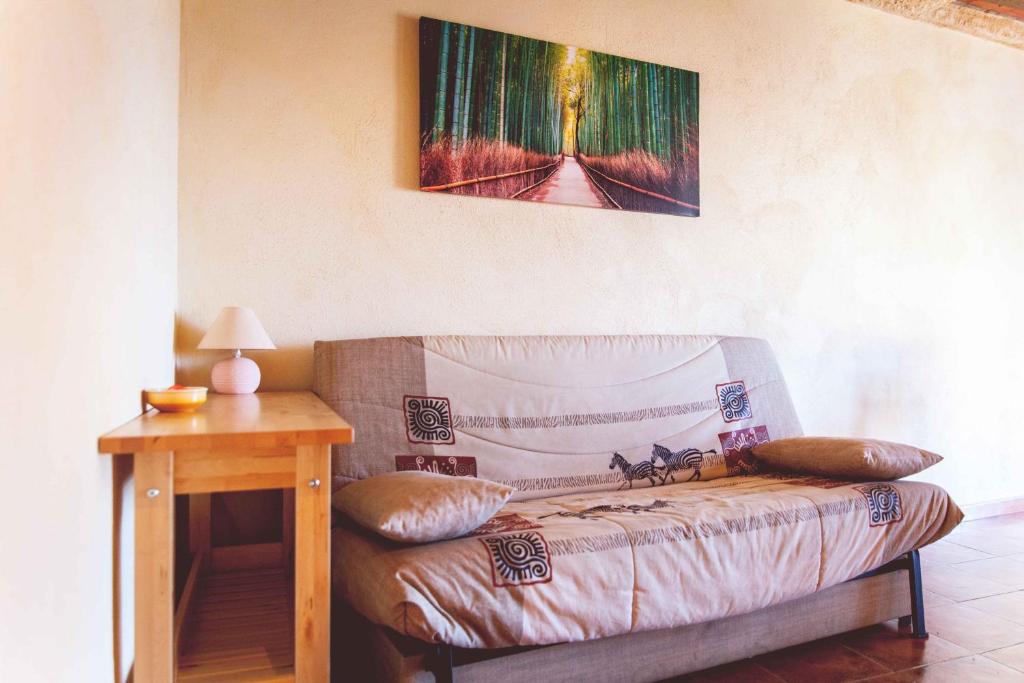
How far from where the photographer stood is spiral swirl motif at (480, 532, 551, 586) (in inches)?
67.1

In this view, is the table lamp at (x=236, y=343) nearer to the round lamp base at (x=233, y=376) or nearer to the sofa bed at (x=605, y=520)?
the round lamp base at (x=233, y=376)

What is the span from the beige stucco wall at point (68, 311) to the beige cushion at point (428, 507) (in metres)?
0.55

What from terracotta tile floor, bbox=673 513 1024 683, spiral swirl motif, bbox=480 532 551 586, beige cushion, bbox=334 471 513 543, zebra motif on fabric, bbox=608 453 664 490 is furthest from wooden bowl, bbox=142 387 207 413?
terracotta tile floor, bbox=673 513 1024 683

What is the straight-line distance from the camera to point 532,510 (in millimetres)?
2221

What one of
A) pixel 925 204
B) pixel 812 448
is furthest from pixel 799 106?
pixel 812 448

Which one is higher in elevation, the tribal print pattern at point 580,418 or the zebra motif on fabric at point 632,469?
the tribal print pattern at point 580,418

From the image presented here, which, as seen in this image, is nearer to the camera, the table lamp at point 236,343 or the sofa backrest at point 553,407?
the table lamp at point 236,343

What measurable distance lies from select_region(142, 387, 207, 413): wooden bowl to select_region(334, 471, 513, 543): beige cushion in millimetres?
505

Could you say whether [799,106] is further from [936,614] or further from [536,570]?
[536,570]

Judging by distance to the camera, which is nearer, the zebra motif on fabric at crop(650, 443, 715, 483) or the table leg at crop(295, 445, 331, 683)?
the table leg at crop(295, 445, 331, 683)

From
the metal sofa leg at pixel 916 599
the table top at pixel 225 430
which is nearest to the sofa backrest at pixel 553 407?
the table top at pixel 225 430

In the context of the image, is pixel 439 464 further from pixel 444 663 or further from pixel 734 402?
pixel 734 402

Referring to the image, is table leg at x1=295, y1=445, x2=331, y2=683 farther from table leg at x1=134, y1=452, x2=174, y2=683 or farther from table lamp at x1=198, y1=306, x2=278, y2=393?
table lamp at x1=198, y1=306, x2=278, y2=393

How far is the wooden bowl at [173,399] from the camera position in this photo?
1.83 m
